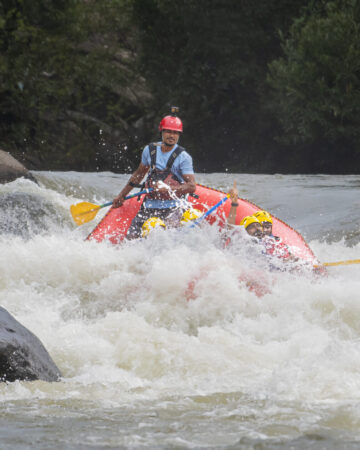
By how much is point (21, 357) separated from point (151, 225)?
2.38 meters

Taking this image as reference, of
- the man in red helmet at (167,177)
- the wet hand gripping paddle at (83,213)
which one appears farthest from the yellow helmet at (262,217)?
the wet hand gripping paddle at (83,213)

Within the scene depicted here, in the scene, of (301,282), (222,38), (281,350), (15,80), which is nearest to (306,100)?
(222,38)

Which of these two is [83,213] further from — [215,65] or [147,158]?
A: [215,65]

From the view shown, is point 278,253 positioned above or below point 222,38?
below

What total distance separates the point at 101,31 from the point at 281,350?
17462mm

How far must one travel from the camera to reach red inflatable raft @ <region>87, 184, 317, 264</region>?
652cm

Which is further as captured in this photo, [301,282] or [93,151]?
[93,151]

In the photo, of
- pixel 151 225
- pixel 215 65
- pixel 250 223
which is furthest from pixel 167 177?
pixel 215 65

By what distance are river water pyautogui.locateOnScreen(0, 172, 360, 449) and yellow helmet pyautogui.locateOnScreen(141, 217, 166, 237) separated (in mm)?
88

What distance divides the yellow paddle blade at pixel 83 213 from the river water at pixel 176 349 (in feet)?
1.23

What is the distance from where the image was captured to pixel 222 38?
20.2 metres

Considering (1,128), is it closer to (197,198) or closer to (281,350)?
(197,198)

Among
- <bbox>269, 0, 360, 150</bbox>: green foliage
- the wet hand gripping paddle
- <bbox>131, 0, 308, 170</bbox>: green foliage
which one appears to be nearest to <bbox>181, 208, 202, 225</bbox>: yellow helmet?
the wet hand gripping paddle

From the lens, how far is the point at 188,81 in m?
21.2
